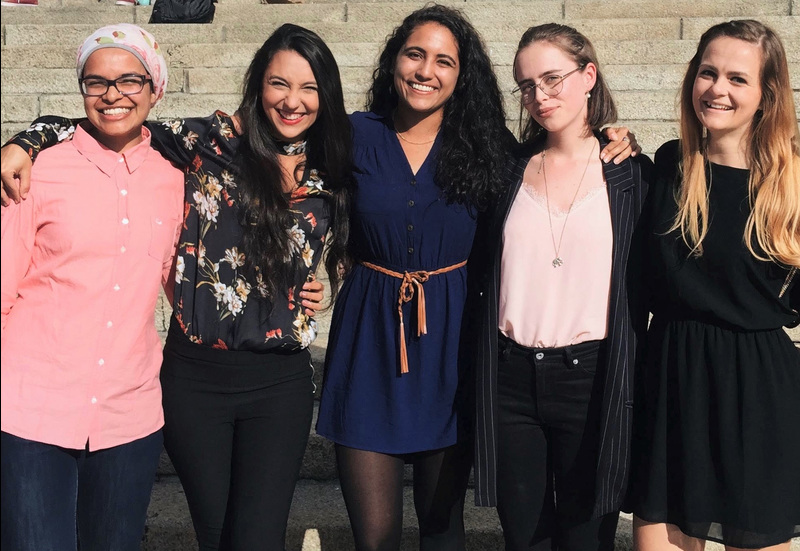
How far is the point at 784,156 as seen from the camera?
233 centimetres

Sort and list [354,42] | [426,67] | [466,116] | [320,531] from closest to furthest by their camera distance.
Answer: [426,67] → [466,116] → [320,531] → [354,42]

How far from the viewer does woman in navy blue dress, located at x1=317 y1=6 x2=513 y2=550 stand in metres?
2.62

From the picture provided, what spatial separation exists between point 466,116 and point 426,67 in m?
0.22

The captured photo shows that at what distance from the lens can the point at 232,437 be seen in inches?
99.6

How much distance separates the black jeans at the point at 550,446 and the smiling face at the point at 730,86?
734 mm

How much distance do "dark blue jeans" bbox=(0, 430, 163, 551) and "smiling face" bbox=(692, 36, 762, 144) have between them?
1851 millimetres

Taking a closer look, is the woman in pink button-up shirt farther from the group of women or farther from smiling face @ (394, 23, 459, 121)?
smiling face @ (394, 23, 459, 121)

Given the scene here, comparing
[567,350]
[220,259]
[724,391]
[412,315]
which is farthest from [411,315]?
[724,391]

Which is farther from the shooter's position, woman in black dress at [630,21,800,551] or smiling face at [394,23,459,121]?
smiling face at [394,23,459,121]

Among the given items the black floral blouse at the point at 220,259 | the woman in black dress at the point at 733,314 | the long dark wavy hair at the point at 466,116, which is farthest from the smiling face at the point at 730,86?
the black floral blouse at the point at 220,259

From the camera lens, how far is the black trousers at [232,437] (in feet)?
8.05

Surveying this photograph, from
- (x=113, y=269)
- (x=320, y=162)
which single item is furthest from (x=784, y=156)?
(x=113, y=269)

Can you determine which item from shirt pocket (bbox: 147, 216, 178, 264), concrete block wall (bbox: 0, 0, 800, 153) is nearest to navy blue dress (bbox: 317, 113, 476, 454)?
shirt pocket (bbox: 147, 216, 178, 264)

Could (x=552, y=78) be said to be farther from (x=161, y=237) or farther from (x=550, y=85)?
(x=161, y=237)
